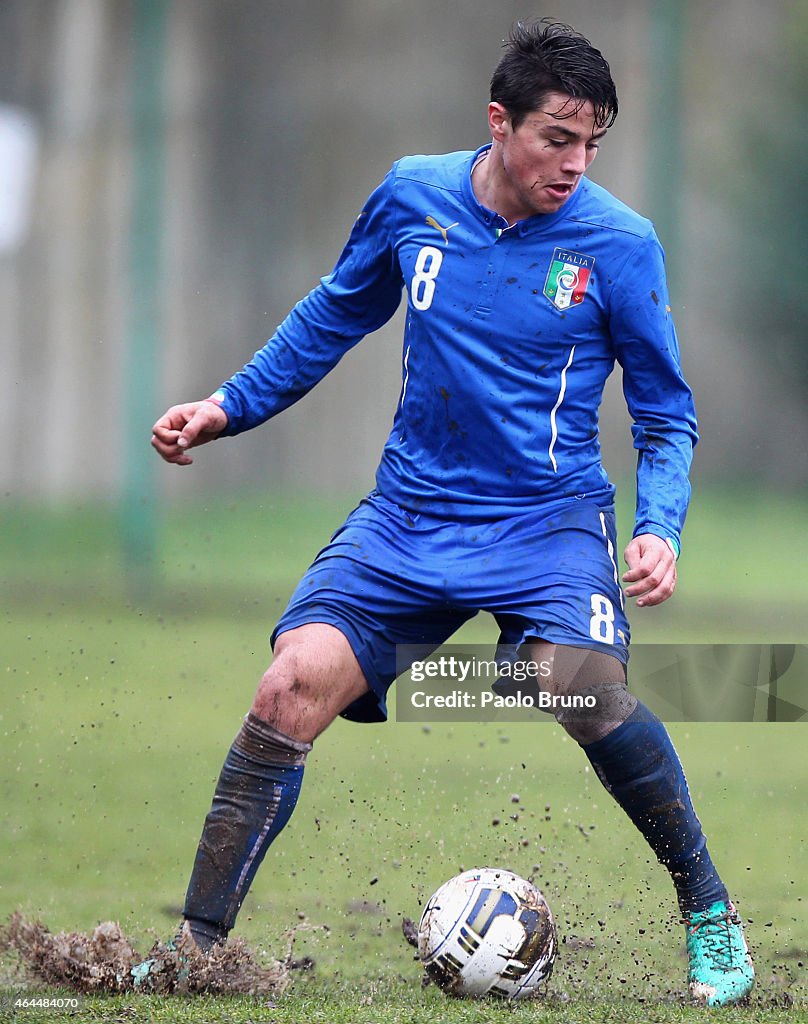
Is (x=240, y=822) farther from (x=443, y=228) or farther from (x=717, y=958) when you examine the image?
(x=443, y=228)

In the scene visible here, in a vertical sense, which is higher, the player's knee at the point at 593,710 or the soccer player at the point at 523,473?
the soccer player at the point at 523,473

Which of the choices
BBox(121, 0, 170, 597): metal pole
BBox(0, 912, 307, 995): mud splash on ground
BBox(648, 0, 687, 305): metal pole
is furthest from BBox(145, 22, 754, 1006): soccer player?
BBox(648, 0, 687, 305): metal pole

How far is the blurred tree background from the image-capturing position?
34.4ft

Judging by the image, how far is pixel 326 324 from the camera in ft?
11.6

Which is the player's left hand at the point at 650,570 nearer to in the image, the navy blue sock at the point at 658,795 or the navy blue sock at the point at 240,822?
the navy blue sock at the point at 658,795

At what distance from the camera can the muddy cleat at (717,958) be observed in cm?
315

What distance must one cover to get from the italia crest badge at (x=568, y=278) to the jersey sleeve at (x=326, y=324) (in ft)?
1.27

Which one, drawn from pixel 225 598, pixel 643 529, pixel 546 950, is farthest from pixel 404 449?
A: pixel 225 598

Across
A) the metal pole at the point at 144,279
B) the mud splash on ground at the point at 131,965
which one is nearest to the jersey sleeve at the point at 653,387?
the mud splash on ground at the point at 131,965

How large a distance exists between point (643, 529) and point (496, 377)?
1.44 feet

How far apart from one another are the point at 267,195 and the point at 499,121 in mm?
7868

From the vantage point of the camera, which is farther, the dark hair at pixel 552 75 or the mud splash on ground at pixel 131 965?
the dark hair at pixel 552 75

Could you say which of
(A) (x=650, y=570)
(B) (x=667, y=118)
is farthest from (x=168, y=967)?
(B) (x=667, y=118)

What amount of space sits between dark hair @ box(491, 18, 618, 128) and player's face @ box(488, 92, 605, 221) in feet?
0.05
